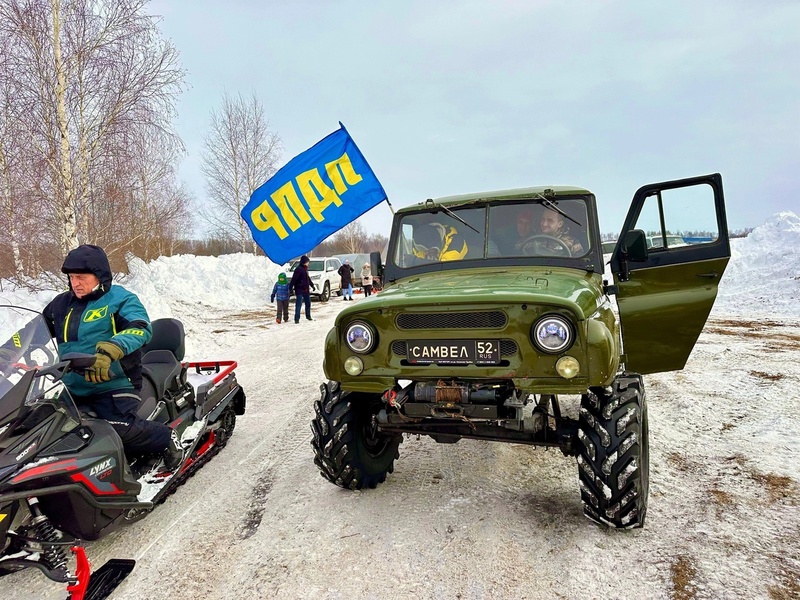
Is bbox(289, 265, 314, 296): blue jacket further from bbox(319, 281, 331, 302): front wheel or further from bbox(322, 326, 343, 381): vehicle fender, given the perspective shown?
bbox(322, 326, 343, 381): vehicle fender

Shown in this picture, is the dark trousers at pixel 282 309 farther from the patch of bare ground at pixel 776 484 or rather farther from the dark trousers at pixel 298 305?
the patch of bare ground at pixel 776 484

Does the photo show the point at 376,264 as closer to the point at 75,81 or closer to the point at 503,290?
the point at 503,290

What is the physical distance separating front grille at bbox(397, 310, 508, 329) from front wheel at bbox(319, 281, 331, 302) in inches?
709

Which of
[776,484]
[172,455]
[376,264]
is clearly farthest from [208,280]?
[776,484]

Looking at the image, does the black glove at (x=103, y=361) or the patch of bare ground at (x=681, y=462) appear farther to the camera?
the patch of bare ground at (x=681, y=462)

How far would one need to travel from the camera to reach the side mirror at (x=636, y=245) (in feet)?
13.0

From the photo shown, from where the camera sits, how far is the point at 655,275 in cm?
423

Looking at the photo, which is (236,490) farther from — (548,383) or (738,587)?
(738,587)

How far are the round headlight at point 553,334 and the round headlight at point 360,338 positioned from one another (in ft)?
3.43

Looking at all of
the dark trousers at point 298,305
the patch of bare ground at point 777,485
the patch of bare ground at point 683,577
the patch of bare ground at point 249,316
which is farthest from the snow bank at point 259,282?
the patch of bare ground at point 683,577

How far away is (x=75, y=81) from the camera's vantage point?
11.8 metres

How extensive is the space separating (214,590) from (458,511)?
1594 mm

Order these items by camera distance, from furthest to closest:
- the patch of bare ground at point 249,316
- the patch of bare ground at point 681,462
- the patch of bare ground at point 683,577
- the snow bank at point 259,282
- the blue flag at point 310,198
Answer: the patch of bare ground at point 249,316 → the snow bank at point 259,282 → the blue flag at point 310,198 → the patch of bare ground at point 681,462 → the patch of bare ground at point 683,577

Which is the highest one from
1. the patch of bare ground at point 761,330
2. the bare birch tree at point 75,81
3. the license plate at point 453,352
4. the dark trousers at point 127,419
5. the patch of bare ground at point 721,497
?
the bare birch tree at point 75,81
